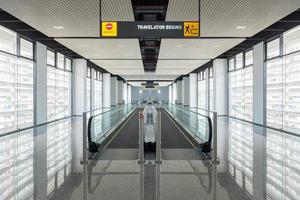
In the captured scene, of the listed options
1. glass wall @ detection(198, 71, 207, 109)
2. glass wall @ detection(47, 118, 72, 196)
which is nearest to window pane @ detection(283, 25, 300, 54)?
glass wall @ detection(47, 118, 72, 196)

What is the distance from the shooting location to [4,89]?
964cm

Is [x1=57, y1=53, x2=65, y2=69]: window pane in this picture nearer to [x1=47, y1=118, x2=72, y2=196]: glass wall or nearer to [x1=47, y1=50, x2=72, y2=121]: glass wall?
[x1=47, y1=50, x2=72, y2=121]: glass wall

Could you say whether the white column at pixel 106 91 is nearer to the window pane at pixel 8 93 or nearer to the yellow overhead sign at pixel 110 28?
the window pane at pixel 8 93

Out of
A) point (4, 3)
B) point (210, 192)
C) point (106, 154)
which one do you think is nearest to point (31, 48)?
point (4, 3)

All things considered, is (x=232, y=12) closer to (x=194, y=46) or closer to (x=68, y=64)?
(x=194, y=46)

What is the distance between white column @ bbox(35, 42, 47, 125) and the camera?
39.8 feet

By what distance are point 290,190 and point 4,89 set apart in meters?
9.80

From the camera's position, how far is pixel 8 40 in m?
9.91

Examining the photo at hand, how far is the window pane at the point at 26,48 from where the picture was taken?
10973 mm

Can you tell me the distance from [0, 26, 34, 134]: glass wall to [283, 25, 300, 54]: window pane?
1097 centimetres

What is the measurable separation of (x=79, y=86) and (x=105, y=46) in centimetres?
637

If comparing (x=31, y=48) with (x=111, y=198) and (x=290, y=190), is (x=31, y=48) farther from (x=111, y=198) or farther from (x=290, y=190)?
(x=290, y=190)

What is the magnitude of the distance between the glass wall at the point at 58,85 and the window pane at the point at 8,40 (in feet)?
12.4

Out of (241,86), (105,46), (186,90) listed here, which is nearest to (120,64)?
(105,46)
